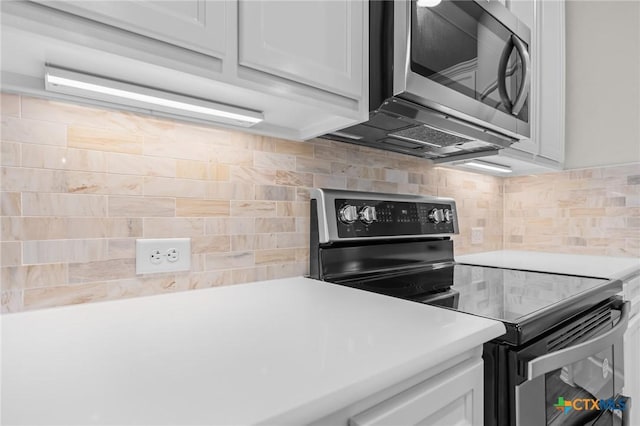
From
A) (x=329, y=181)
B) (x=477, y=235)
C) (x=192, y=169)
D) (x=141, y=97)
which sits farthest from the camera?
(x=477, y=235)

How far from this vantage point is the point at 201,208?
1027 mm

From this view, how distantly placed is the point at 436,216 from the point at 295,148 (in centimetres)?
70

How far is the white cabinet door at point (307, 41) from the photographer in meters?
0.75

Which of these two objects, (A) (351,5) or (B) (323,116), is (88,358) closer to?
(B) (323,116)

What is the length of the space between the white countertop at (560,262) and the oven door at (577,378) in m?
0.26

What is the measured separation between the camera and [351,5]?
0.94 m

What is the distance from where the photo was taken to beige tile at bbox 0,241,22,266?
0.75 meters

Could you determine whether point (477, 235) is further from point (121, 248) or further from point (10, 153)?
point (10, 153)

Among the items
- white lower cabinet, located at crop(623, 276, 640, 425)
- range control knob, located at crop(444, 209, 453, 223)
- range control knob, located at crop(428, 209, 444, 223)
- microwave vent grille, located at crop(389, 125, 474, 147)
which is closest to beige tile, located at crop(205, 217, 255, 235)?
microwave vent grille, located at crop(389, 125, 474, 147)

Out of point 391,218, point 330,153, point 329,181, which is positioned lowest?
point 391,218

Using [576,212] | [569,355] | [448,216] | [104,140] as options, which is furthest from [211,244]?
[576,212]

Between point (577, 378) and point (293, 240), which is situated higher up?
point (293, 240)

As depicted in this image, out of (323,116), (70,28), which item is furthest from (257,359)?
(323,116)

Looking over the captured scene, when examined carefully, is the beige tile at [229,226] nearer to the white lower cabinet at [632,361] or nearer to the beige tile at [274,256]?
the beige tile at [274,256]
